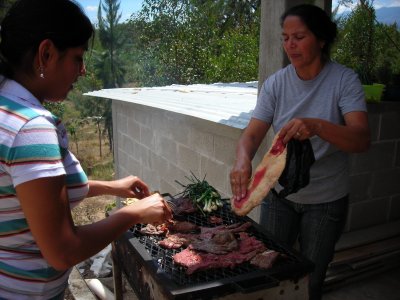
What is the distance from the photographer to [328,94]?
106 inches

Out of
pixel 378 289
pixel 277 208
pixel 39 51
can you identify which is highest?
pixel 39 51

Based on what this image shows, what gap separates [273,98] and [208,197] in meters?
1.08

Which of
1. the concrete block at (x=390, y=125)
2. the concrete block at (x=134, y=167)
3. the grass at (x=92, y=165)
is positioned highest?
the concrete block at (x=390, y=125)

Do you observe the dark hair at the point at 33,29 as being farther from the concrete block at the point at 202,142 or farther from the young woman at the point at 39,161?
the concrete block at the point at 202,142

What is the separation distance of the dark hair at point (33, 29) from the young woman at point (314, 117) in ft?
4.77

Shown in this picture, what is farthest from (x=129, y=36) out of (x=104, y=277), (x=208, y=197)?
(x=208, y=197)

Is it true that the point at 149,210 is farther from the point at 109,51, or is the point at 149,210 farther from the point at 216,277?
the point at 109,51

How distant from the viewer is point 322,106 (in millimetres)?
2721

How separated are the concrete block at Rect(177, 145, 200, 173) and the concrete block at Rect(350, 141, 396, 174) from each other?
2058 millimetres

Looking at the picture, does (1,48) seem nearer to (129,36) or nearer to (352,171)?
(352,171)

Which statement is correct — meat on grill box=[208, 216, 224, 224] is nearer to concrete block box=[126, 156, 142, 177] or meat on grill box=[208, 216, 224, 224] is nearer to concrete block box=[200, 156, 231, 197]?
concrete block box=[200, 156, 231, 197]

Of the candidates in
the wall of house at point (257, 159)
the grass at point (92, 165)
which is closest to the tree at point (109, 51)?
the grass at point (92, 165)

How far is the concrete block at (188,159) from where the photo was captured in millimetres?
5439

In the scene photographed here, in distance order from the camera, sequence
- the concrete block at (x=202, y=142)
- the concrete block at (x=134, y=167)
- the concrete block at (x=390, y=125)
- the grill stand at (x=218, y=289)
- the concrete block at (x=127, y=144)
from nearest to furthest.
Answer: the grill stand at (x=218, y=289) < the concrete block at (x=390, y=125) < the concrete block at (x=202, y=142) < the concrete block at (x=134, y=167) < the concrete block at (x=127, y=144)
